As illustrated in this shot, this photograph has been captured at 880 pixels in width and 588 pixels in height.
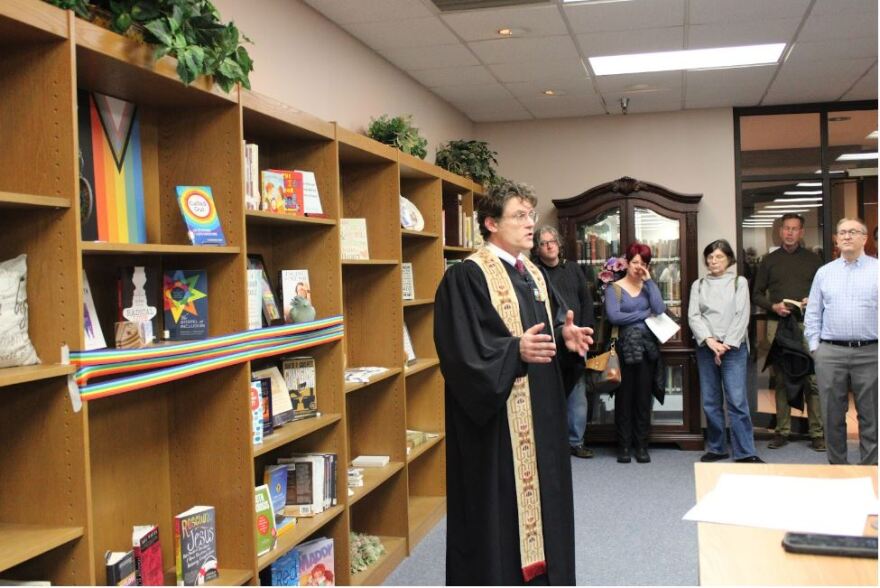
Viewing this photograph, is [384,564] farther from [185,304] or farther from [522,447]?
[185,304]

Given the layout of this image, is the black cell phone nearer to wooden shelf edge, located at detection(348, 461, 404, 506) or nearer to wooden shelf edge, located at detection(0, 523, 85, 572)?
wooden shelf edge, located at detection(0, 523, 85, 572)

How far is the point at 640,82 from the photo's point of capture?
596 centimetres

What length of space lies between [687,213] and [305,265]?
13.5 feet

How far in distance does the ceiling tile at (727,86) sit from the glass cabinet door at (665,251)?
39.4 inches

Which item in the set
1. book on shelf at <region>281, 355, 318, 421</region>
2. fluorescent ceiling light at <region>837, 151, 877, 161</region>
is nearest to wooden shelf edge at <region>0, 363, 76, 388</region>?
book on shelf at <region>281, 355, 318, 421</region>

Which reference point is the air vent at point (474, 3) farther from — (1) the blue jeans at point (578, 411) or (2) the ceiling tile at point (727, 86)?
(1) the blue jeans at point (578, 411)

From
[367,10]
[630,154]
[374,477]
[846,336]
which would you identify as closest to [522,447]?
[374,477]

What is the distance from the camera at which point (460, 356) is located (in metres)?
2.88

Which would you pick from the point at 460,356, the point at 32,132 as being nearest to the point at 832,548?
the point at 460,356

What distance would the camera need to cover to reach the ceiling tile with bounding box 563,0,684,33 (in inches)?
164

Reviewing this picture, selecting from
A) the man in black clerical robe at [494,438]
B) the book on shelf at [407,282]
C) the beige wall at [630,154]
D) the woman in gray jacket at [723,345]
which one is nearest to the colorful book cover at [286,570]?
the man in black clerical robe at [494,438]

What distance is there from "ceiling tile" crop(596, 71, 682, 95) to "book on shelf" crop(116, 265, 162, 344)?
407 centimetres

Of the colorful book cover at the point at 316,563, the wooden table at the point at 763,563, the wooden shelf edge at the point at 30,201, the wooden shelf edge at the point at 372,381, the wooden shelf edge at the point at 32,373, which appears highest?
the wooden shelf edge at the point at 30,201

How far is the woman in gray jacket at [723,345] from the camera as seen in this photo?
5.87 meters
